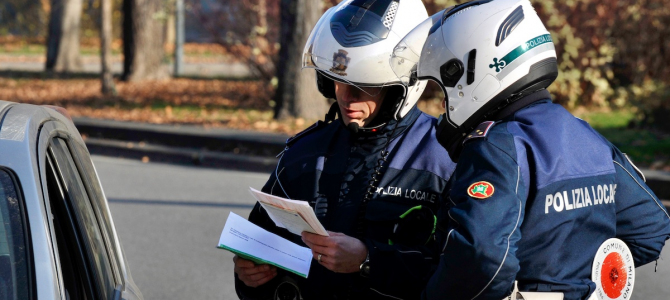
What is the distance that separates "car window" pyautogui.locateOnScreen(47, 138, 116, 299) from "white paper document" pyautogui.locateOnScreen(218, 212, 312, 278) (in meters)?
0.35

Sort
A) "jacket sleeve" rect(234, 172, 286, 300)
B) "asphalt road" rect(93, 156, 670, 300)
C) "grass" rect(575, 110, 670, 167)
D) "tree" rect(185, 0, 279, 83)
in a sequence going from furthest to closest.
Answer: "tree" rect(185, 0, 279, 83), "grass" rect(575, 110, 670, 167), "asphalt road" rect(93, 156, 670, 300), "jacket sleeve" rect(234, 172, 286, 300)

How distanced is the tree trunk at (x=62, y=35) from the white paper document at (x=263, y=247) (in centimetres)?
2038

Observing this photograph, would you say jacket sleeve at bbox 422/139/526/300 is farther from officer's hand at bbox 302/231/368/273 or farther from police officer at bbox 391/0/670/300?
officer's hand at bbox 302/231/368/273

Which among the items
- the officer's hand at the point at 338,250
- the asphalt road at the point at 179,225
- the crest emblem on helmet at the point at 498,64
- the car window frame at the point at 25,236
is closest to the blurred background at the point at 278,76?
the asphalt road at the point at 179,225

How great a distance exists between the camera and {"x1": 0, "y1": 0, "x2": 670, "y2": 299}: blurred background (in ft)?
21.7

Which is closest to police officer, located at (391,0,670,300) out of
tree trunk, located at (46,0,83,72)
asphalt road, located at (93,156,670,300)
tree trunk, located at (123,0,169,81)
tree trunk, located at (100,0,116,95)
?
asphalt road, located at (93,156,670,300)

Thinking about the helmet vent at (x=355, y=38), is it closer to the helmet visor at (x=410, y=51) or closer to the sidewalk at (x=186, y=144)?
the helmet visor at (x=410, y=51)

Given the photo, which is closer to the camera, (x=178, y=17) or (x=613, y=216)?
(x=613, y=216)

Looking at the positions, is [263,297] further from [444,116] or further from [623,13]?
[623,13]

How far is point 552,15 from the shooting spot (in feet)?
38.5

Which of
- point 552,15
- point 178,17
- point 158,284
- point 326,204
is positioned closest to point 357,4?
point 326,204

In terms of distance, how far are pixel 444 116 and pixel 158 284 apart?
3.79 metres

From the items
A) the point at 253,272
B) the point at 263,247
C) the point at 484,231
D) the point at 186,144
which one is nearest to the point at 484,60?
the point at 484,231

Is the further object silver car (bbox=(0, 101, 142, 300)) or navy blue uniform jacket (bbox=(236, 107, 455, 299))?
navy blue uniform jacket (bbox=(236, 107, 455, 299))
